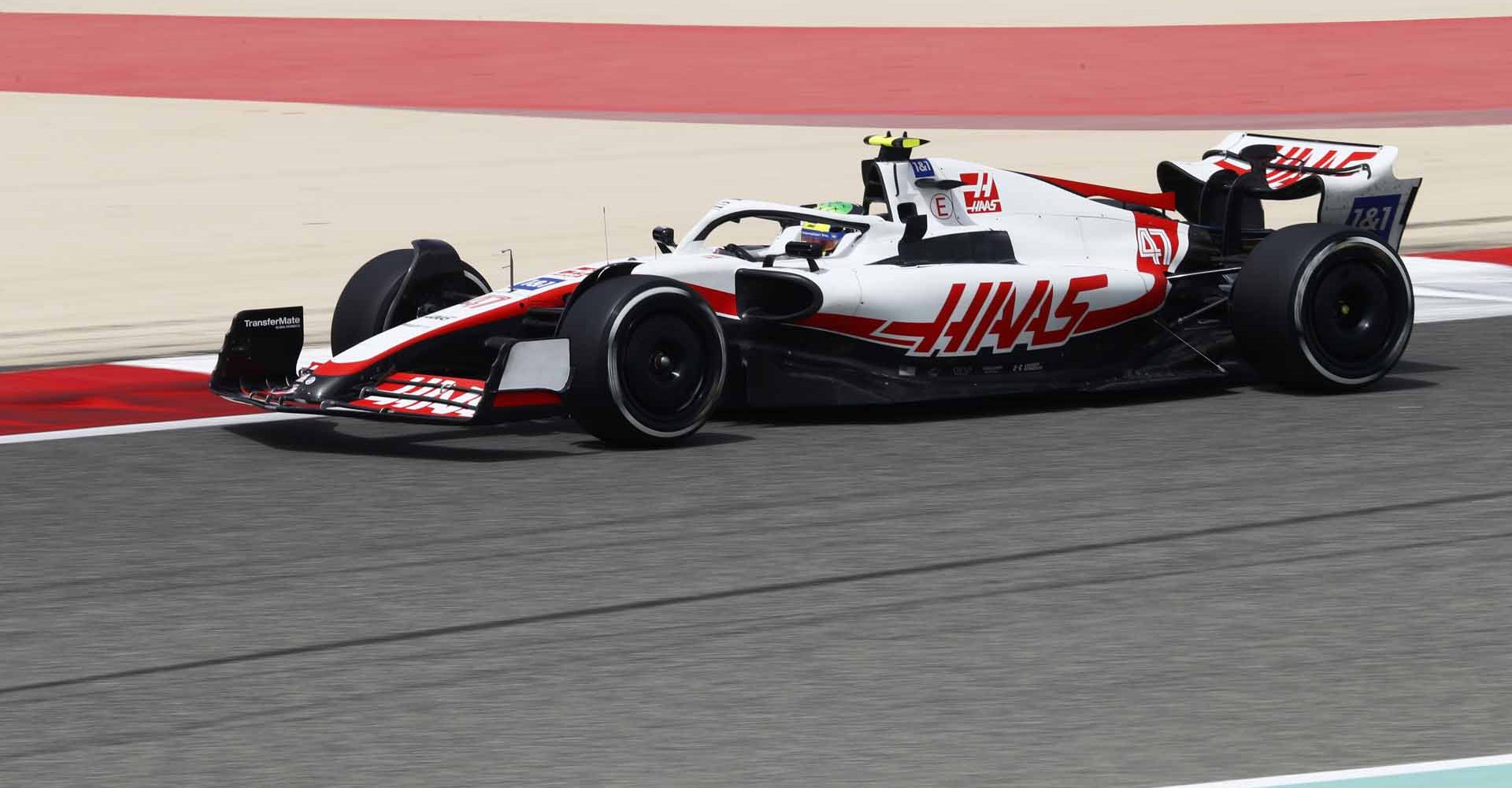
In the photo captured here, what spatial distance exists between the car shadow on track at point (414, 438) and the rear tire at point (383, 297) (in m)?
0.39

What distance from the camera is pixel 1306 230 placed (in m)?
9.66

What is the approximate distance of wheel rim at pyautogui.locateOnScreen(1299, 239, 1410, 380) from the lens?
960 cm

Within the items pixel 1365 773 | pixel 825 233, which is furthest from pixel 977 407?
pixel 1365 773

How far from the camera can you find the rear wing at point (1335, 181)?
34.2ft

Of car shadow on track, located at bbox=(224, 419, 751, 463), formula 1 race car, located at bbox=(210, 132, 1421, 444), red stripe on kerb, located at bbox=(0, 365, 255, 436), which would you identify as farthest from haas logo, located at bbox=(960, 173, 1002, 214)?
red stripe on kerb, located at bbox=(0, 365, 255, 436)

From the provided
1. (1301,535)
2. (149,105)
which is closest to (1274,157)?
(1301,535)

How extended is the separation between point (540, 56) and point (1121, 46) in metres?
7.31

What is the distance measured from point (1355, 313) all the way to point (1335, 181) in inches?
34.0

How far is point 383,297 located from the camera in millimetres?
9609

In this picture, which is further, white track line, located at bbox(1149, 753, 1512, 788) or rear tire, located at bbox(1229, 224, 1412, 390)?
rear tire, located at bbox(1229, 224, 1412, 390)

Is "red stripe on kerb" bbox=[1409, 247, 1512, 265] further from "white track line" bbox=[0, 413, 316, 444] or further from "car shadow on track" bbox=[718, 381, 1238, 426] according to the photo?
"white track line" bbox=[0, 413, 316, 444]

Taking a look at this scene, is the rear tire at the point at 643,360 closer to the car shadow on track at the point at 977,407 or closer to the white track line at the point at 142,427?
the car shadow on track at the point at 977,407

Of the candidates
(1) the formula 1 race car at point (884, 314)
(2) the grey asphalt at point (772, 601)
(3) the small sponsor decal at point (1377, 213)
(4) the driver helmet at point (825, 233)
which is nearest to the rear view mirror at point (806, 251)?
(1) the formula 1 race car at point (884, 314)

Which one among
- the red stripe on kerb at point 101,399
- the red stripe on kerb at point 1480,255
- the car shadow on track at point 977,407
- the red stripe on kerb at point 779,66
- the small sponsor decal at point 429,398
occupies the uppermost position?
the red stripe on kerb at point 779,66
